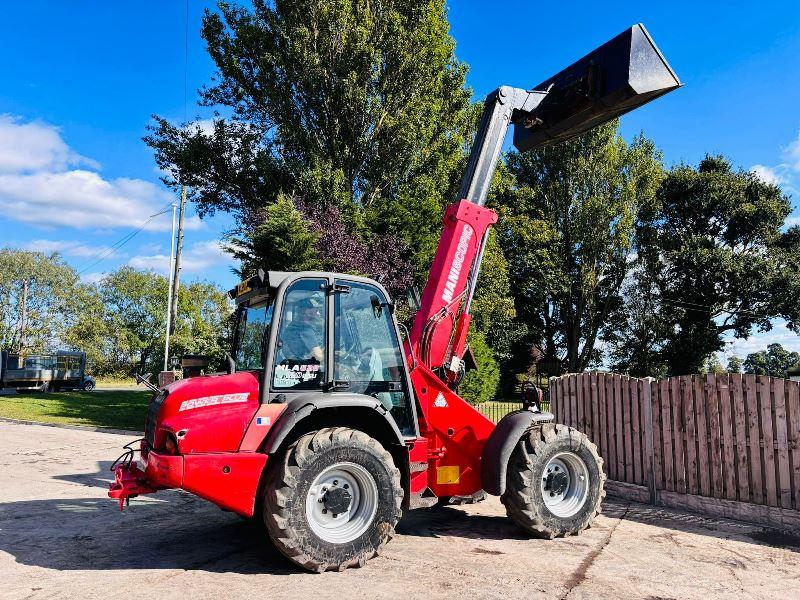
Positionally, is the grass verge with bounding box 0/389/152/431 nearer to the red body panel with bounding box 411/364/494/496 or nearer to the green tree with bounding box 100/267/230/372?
the red body panel with bounding box 411/364/494/496

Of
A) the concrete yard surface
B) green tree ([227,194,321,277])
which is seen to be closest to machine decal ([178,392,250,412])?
the concrete yard surface

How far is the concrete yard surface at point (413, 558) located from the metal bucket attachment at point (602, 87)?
4.42m

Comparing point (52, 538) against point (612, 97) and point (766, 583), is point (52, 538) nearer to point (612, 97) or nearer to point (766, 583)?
point (766, 583)

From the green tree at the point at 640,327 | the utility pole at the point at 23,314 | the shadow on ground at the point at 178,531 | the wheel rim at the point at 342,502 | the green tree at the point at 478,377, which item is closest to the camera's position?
the wheel rim at the point at 342,502

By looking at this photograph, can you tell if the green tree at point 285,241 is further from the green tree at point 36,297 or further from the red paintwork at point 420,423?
the green tree at point 36,297

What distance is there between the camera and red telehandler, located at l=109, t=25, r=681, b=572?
4.58 meters

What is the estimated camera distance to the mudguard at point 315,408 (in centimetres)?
464

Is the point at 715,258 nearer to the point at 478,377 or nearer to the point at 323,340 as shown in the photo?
the point at 478,377

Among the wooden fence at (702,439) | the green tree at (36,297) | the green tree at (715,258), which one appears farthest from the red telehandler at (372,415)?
the green tree at (36,297)

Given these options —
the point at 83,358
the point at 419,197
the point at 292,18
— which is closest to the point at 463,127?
the point at 419,197

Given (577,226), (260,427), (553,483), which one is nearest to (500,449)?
(553,483)

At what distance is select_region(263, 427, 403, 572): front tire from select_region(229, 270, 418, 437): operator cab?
19.0 inches

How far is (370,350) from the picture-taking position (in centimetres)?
541

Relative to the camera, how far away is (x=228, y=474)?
4.52m
